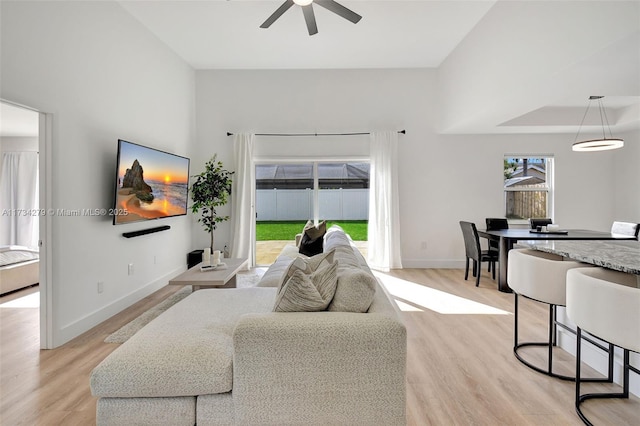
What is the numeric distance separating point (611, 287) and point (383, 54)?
4425mm

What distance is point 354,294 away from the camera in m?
1.72

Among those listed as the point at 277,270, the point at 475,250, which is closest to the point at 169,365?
the point at 277,270

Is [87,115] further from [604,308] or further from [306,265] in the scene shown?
[604,308]

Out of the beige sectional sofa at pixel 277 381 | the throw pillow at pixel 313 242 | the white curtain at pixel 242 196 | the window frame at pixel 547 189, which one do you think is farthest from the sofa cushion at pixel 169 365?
the window frame at pixel 547 189

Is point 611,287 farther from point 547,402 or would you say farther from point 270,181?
point 270,181

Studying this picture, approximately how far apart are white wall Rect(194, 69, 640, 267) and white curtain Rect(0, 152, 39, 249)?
131 inches

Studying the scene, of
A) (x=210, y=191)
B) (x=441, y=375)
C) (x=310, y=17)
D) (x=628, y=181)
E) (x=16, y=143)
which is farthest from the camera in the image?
(x=16, y=143)

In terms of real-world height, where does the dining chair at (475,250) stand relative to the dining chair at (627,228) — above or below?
below

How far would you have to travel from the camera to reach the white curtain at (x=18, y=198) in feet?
19.3

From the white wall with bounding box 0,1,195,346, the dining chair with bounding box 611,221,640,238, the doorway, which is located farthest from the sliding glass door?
the dining chair with bounding box 611,221,640,238

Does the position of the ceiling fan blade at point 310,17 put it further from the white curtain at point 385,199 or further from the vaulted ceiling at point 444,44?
the white curtain at point 385,199

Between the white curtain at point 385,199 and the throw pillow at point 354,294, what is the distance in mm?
3727

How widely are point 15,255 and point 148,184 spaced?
2409 millimetres

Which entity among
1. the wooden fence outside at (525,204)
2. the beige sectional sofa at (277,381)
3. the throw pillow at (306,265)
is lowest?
the beige sectional sofa at (277,381)
